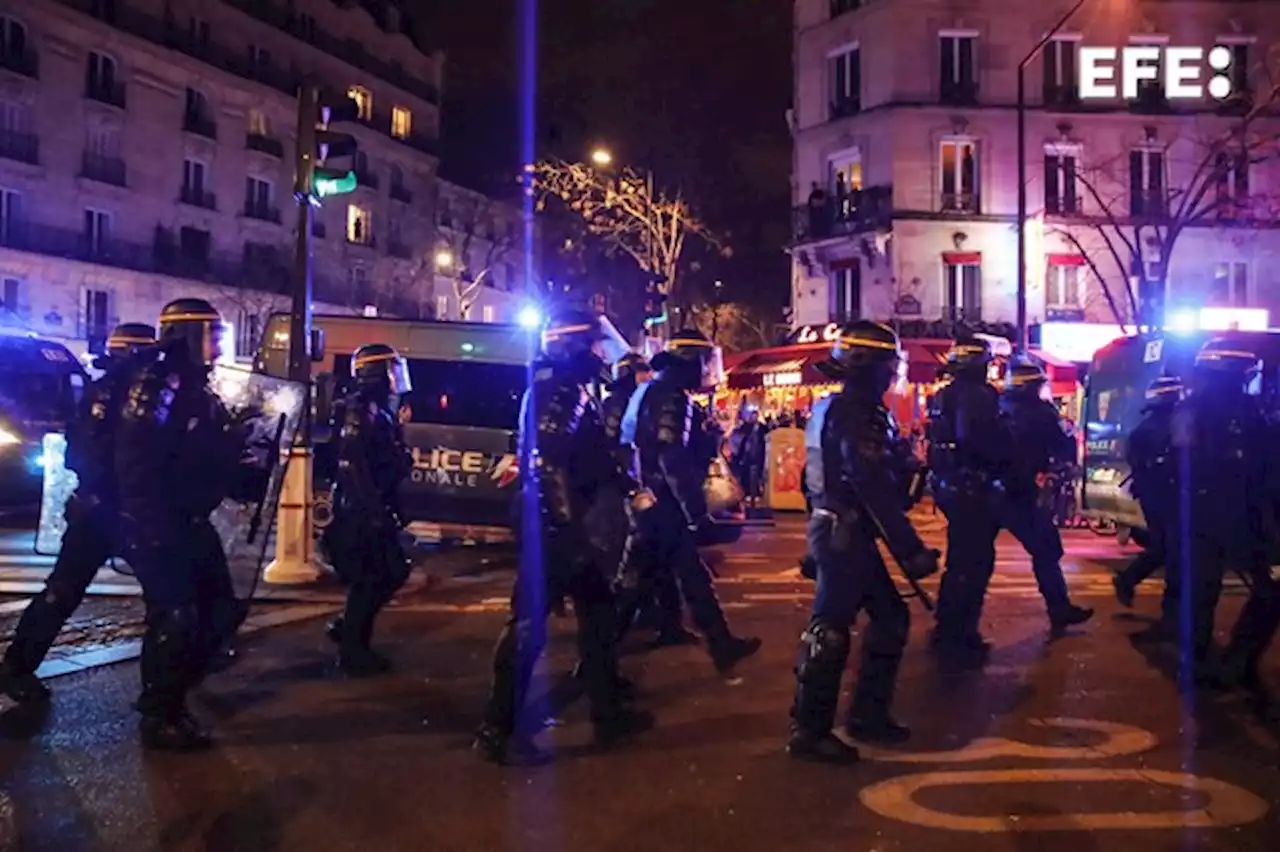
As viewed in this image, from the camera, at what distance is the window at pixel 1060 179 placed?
105ft

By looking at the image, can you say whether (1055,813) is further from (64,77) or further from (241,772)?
(64,77)

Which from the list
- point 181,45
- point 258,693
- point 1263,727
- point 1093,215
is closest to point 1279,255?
point 1093,215

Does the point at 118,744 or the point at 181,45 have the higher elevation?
the point at 181,45

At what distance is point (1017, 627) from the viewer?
828cm

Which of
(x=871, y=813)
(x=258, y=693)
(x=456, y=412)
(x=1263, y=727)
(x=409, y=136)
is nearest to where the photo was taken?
(x=871, y=813)

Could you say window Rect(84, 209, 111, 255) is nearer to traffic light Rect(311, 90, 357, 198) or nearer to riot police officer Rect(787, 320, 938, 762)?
traffic light Rect(311, 90, 357, 198)

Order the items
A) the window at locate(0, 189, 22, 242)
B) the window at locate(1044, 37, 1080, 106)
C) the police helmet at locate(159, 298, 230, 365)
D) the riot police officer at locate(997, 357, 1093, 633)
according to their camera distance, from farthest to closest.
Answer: the window at locate(0, 189, 22, 242) → the window at locate(1044, 37, 1080, 106) → the riot police officer at locate(997, 357, 1093, 633) → the police helmet at locate(159, 298, 230, 365)

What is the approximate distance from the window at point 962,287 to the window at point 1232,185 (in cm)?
597

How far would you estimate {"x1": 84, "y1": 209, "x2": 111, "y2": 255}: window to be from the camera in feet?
132

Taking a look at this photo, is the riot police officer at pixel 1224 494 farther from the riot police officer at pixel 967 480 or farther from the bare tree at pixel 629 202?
the bare tree at pixel 629 202

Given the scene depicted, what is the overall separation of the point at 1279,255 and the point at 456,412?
27.7m

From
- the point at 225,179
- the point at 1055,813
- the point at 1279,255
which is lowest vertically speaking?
the point at 1055,813

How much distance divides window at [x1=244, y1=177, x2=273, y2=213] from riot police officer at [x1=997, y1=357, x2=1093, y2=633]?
140ft

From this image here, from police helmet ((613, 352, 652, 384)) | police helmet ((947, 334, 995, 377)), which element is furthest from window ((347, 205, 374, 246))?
police helmet ((947, 334, 995, 377))
